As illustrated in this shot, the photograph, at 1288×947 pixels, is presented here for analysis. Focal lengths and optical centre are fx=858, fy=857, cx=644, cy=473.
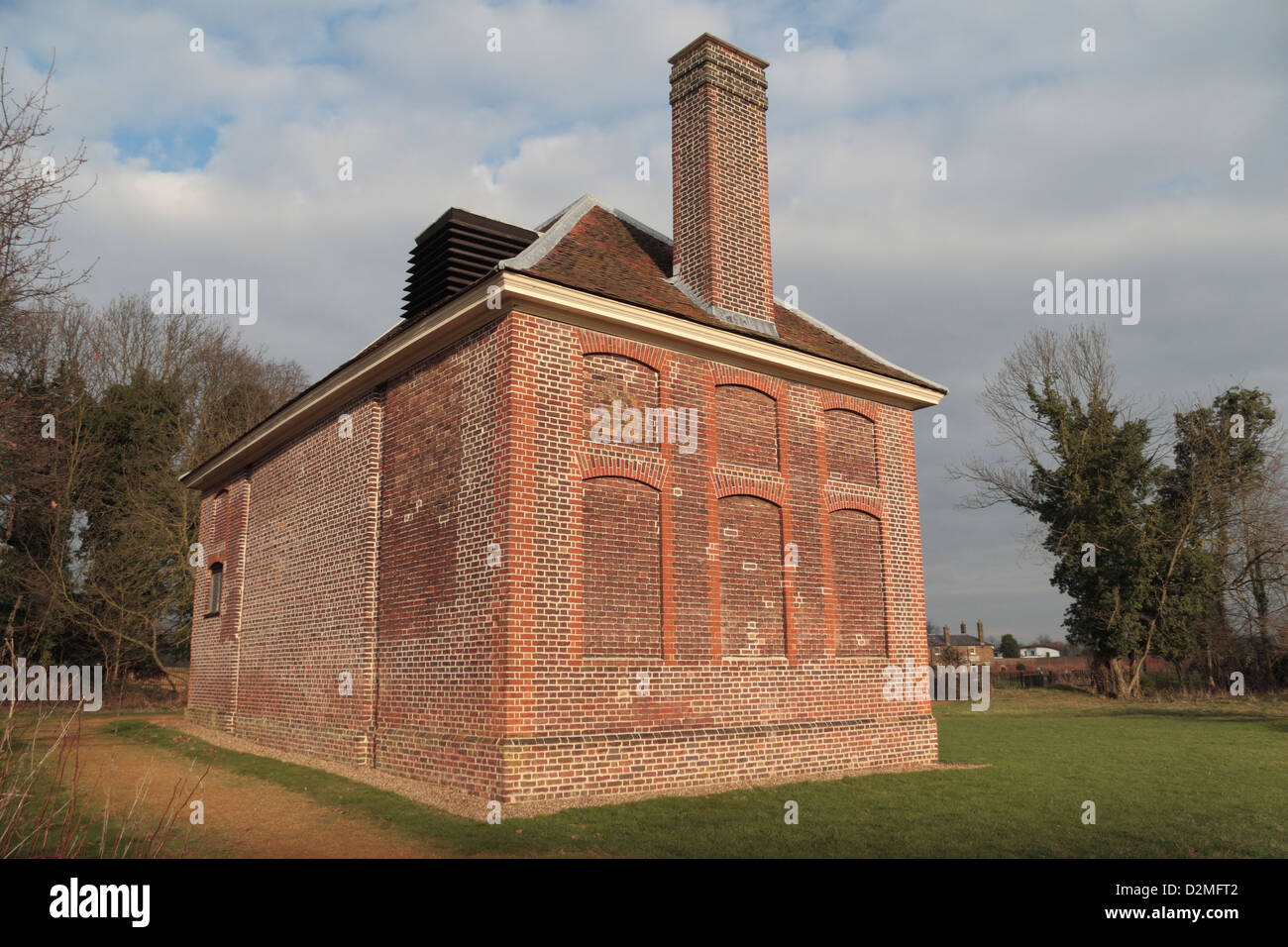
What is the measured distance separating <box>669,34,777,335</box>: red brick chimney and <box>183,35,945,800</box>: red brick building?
48mm

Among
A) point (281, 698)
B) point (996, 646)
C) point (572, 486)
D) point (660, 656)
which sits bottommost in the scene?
point (996, 646)

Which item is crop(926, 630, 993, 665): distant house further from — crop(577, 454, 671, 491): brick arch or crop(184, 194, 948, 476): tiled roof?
crop(577, 454, 671, 491): brick arch

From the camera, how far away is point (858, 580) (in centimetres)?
1405

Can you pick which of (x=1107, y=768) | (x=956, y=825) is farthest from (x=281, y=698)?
(x=1107, y=768)

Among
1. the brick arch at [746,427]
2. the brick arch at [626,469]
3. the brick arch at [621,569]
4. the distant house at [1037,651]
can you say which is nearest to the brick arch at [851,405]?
the brick arch at [746,427]

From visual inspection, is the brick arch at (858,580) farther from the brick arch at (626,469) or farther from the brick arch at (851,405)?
the brick arch at (626,469)

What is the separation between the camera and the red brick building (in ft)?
33.9

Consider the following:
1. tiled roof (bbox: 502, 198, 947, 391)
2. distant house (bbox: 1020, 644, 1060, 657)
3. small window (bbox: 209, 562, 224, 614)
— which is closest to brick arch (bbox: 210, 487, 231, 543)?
small window (bbox: 209, 562, 224, 614)

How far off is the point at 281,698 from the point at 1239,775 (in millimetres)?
15556

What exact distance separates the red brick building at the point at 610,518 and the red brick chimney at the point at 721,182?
0.16ft

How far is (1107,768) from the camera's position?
525 inches

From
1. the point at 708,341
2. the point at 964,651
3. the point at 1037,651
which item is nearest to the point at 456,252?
the point at 708,341

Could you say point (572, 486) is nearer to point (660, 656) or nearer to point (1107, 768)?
point (660, 656)
